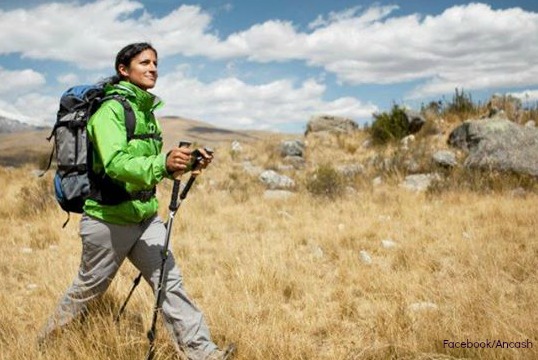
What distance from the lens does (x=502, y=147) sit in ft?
35.2

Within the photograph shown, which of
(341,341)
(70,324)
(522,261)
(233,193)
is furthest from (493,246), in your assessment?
(233,193)

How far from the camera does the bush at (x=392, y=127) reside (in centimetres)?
1506

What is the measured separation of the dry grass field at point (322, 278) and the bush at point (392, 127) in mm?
5557

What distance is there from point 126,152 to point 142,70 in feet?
2.45

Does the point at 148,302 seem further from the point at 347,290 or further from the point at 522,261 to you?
the point at 522,261

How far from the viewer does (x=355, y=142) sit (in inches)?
639

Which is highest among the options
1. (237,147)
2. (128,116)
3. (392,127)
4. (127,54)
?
(127,54)

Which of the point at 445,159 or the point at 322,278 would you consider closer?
the point at 322,278

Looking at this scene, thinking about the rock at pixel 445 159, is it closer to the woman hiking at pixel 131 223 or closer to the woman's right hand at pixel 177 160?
the woman hiking at pixel 131 223

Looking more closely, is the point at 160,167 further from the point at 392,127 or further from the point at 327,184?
the point at 392,127

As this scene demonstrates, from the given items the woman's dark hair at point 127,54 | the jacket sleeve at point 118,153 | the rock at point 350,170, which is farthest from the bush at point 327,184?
the jacket sleeve at point 118,153

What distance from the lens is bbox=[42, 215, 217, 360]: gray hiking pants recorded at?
3.16 m

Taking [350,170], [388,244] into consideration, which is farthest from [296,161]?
[388,244]

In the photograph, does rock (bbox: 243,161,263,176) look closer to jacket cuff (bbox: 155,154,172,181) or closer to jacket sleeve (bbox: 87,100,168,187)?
jacket sleeve (bbox: 87,100,168,187)
